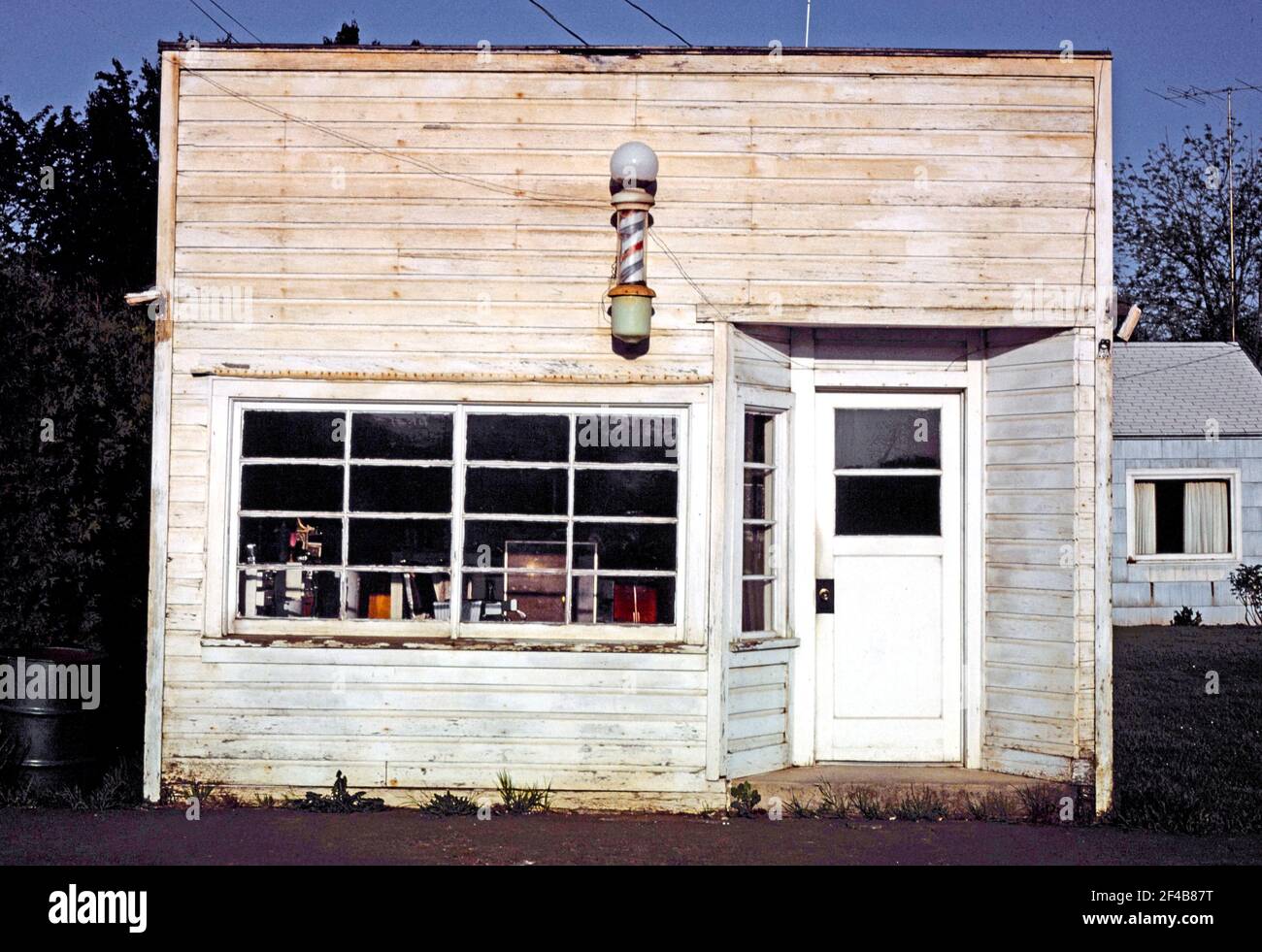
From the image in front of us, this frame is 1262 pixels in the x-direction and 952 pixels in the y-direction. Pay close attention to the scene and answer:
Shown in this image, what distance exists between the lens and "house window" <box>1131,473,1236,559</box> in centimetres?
2039

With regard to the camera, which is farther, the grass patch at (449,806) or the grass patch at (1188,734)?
the grass patch at (1188,734)

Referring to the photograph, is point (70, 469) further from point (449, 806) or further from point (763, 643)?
point (763, 643)

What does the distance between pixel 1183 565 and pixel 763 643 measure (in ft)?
47.1

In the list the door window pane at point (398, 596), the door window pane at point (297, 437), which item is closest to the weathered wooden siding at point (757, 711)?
the door window pane at point (398, 596)

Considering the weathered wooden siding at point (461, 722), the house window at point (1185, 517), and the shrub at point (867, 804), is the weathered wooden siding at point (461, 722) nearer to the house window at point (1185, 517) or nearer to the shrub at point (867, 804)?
the shrub at point (867, 804)

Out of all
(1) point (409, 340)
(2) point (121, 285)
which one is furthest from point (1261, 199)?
(1) point (409, 340)

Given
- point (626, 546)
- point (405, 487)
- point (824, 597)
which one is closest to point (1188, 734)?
point (824, 597)

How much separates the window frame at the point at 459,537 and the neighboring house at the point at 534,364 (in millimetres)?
20

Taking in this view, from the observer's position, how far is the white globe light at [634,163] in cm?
764

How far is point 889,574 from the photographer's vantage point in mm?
8406

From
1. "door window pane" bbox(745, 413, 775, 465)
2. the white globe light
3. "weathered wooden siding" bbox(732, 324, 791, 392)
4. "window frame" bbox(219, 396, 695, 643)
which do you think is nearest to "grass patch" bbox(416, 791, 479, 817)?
"window frame" bbox(219, 396, 695, 643)

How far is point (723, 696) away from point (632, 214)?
2.78m

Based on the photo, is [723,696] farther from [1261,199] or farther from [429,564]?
[1261,199]
